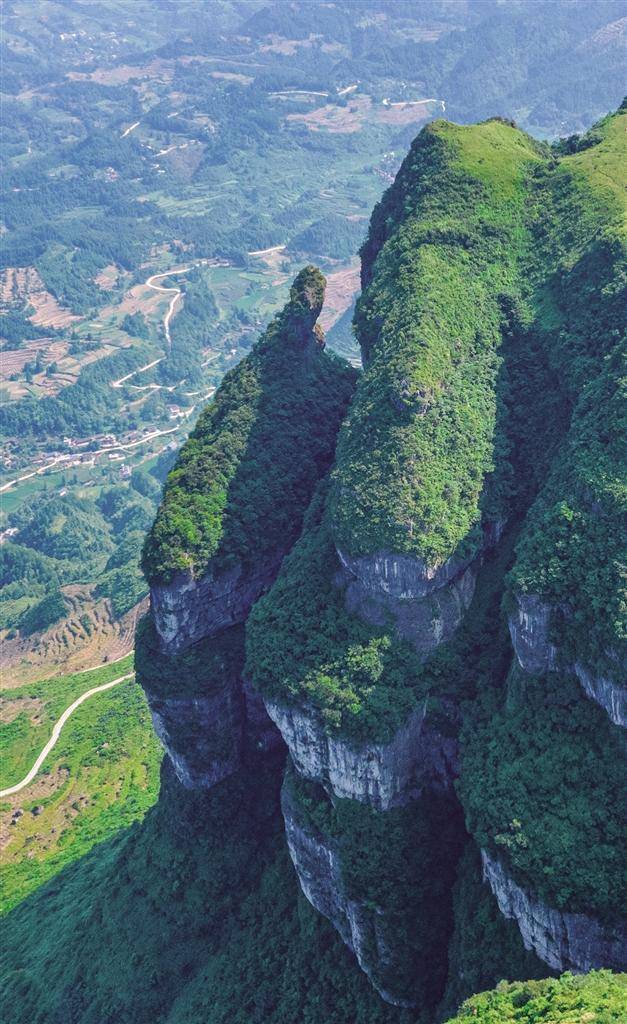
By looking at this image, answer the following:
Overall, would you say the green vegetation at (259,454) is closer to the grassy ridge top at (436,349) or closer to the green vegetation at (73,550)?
the grassy ridge top at (436,349)

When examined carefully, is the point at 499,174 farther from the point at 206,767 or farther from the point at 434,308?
the point at 206,767

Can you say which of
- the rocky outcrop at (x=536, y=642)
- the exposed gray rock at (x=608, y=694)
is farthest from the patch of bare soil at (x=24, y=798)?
the exposed gray rock at (x=608, y=694)

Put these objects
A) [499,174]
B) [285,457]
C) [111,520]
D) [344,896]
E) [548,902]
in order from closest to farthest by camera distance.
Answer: [548,902], [344,896], [285,457], [499,174], [111,520]

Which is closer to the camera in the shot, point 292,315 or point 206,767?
point 206,767

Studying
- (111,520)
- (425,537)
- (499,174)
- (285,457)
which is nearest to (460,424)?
(425,537)

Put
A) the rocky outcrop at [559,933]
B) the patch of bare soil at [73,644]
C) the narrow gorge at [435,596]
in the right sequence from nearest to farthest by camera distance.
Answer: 1. the rocky outcrop at [559,933]
2. the narrow gorge at [435,596]
3. the patch of bare soil at [73,644]

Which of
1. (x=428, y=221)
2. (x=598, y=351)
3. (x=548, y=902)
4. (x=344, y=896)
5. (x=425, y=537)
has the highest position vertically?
(x=428, y=221)
